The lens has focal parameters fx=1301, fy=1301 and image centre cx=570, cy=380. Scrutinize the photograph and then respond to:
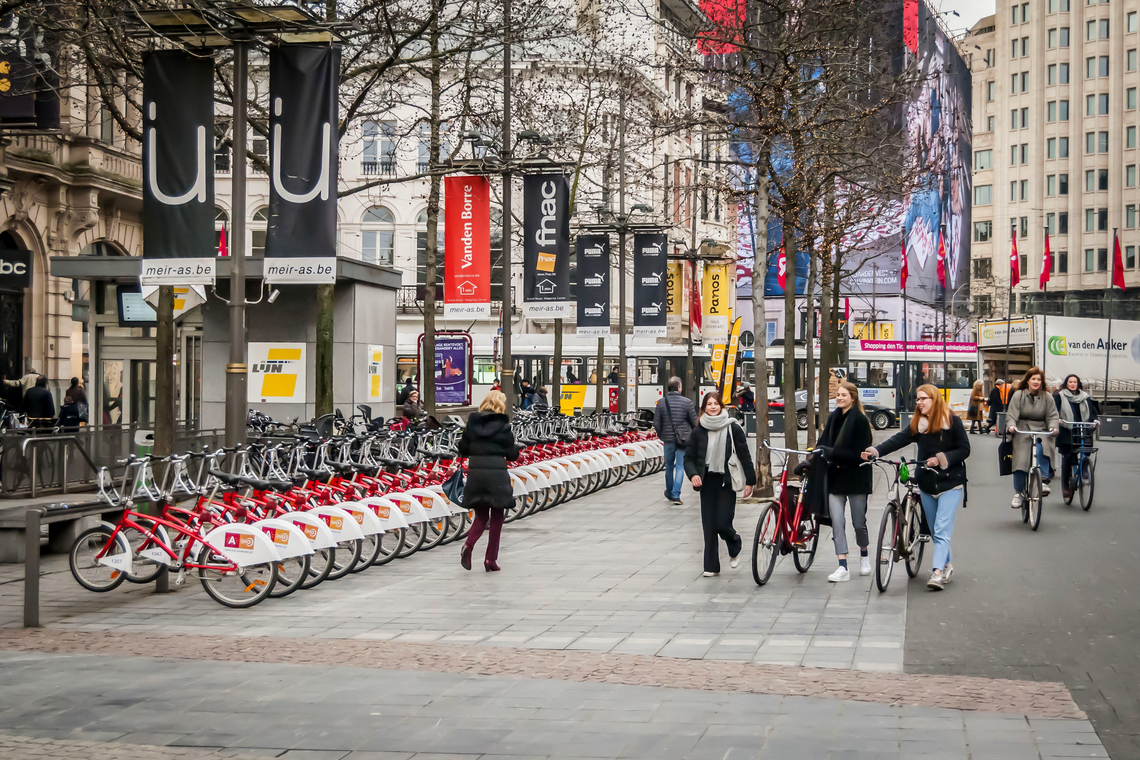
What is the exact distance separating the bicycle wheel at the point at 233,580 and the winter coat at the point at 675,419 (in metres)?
10.1

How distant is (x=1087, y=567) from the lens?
12477mm

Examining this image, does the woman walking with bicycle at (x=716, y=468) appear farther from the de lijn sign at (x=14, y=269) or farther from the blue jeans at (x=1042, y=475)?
the de lijn sign at (x=14, y=269)

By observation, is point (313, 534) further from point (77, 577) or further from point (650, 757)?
point (650, 757)

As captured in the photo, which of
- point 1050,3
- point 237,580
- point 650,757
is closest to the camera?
point 650,757

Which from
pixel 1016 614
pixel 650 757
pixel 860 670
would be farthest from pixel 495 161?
pixel 650 757

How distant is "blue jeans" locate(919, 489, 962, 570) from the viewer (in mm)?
11133

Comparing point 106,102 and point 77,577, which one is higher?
point 106,102

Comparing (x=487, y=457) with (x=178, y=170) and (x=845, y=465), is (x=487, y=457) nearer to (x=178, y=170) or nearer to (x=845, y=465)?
(x=845, y=465)

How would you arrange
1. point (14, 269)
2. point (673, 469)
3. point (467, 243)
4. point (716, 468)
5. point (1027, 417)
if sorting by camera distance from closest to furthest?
point (716, 468) → point (1027, 417) → point (673, 469) → point (467, 243) → point (14, 269)

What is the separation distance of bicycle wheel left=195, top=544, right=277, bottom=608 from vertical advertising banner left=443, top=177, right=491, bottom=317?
11.8 metres

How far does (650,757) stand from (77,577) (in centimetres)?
711

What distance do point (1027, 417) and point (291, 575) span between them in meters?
9.60

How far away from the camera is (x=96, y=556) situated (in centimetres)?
1112

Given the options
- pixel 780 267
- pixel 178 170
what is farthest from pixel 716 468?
pixel 780 267
